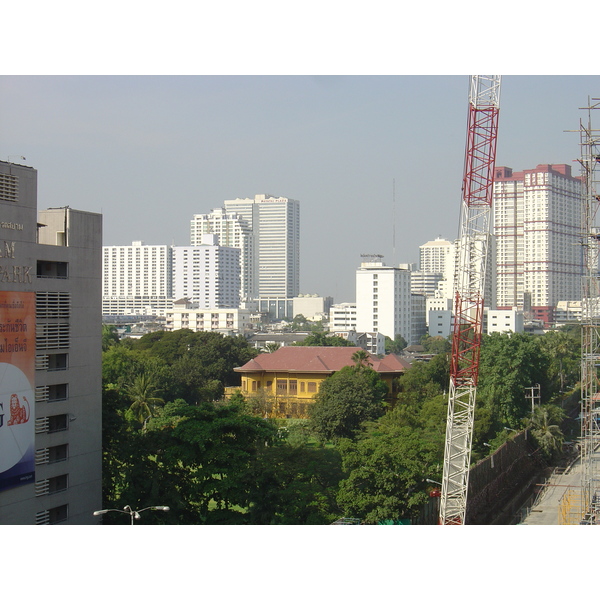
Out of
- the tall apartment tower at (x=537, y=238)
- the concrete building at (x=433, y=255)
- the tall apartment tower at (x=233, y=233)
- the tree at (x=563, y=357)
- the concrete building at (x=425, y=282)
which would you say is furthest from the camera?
the concrete building at (x=433, y=255)

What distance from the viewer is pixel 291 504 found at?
419 inches

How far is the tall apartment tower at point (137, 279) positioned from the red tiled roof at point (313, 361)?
4317 cm

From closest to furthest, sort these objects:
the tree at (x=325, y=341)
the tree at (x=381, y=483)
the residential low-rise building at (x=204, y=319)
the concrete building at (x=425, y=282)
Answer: the tree at (x=381, y=483) < the tree at (x=325, y=341) < the residential low-rise building at (x=204, y=319) < the concrete building at (x=425, y=282)

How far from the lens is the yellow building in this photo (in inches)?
970

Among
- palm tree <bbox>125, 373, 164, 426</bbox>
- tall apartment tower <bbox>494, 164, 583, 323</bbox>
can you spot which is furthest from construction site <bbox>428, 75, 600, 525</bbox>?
tall apartment tower <bbox>494, 164, 583, 323</bbox>

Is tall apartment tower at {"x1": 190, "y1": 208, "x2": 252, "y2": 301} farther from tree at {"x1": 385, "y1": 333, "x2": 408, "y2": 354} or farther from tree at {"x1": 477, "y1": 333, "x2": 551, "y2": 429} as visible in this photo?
tree at {"x1": 477, "y1": 333, "x2": 551, "y2": 429}

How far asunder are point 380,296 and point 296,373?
80.5 feet

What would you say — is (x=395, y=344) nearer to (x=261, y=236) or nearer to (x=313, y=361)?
(x=313, y=361)

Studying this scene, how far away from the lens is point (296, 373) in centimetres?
2553

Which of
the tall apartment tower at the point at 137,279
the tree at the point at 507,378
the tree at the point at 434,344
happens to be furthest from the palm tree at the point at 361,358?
the tall apartment tower at the point at 137,279

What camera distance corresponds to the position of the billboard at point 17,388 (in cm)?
929

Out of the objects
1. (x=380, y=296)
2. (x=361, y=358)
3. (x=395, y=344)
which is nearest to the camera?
(x=361, y=358)

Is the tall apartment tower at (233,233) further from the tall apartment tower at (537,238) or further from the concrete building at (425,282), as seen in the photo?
the tall apartment tower at (537,238)

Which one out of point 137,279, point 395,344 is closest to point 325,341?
point 395,344
